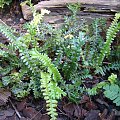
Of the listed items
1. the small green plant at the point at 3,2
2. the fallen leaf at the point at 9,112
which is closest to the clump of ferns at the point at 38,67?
the fallen leaf at the point at 9,112

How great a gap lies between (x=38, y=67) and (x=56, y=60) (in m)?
0.20

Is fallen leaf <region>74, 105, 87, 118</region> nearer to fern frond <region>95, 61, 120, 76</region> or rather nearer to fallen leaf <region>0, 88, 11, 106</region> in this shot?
fern frond <region>95, 61, 120, 76</region>

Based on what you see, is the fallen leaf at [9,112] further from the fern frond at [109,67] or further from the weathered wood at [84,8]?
the weathered wood at [84,8]

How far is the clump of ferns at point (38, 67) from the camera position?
2.71 m

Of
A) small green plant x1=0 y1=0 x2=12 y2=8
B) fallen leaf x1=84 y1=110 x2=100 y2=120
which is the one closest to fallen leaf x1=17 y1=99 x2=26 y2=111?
fallen leaf x1=84 y1=110 x2=100 y2=120

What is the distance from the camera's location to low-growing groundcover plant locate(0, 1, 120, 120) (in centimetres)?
294

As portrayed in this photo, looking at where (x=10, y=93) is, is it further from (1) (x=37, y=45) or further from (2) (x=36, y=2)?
(2) (x=36, y=2)

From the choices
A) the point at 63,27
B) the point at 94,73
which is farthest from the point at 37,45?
the point at 94,73

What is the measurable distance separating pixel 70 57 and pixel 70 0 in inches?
36.8

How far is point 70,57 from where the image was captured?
3.12m

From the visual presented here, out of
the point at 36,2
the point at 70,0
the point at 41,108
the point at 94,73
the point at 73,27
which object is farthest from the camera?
the point at 36,2

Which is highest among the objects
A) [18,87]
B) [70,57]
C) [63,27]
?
[63,27]

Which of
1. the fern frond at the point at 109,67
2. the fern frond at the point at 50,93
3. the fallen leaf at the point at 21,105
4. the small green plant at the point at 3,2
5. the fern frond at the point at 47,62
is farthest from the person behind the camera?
the small green plant at the point at 3,2

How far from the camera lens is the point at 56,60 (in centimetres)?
311
